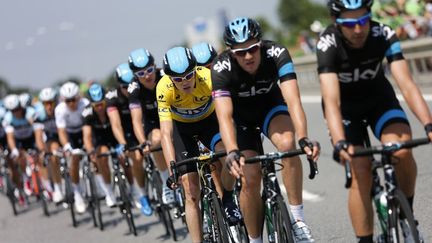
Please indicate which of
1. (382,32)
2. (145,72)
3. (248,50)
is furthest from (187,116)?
(382,32)

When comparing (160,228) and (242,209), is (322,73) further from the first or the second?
(160,228)

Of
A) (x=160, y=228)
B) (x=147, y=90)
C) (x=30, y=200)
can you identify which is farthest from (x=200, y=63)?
(x=30, y=200)

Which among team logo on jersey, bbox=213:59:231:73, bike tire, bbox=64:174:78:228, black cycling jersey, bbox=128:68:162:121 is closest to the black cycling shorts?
team logo on jersey, bbox=213:59:231:73

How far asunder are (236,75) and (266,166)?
2.73 feet

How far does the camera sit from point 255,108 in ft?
24.7

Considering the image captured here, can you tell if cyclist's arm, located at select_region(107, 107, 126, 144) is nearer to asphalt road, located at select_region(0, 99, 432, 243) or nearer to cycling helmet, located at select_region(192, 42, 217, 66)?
asphalt road, located at select_region(0, 99, 432, 243)

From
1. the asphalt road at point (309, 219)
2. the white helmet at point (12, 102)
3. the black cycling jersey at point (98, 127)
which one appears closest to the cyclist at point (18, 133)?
the white helmet at point (12, 102)

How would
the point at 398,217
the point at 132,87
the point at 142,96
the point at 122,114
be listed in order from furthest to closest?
the point at 122,114, the point at 132,87, the point at 142,96, the point at 398,217

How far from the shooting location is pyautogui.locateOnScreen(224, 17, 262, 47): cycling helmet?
6.77m

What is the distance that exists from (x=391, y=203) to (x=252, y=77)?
190 cm

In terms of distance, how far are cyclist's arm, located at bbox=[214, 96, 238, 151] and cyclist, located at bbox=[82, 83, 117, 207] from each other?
5.75 meters

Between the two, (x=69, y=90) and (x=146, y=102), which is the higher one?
(x=69, y=90)

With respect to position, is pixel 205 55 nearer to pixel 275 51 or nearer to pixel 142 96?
pixel 142 96

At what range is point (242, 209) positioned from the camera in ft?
24.1
